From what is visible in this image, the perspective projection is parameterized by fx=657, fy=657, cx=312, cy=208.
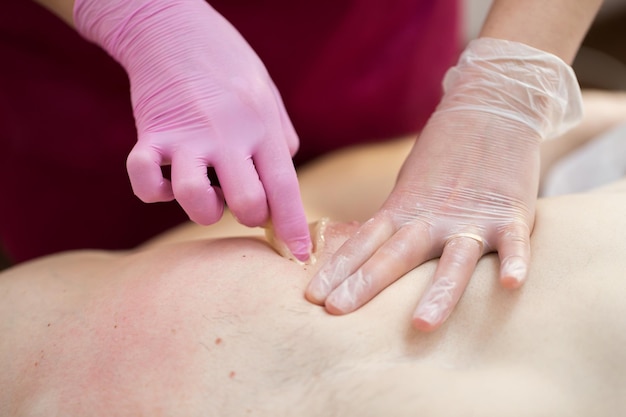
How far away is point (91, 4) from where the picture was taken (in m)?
1.08

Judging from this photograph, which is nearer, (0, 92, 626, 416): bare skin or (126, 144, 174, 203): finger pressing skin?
(0, 92, 626, 416): bare skin

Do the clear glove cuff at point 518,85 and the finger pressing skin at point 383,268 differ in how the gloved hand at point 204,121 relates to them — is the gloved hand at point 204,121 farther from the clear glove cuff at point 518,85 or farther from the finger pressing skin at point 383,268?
the clear glove cuff at point 518,85

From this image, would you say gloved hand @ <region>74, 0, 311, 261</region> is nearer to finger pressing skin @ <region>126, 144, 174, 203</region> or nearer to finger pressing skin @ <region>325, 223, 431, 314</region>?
finger pressing skin @ <region>126, 144, 174, 203</region>

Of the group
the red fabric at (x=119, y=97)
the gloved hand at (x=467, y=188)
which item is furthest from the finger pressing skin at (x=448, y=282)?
the red fabric at (x=119, y=97)

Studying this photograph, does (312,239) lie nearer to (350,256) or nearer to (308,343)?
(350,256)

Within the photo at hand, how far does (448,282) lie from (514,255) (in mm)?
104

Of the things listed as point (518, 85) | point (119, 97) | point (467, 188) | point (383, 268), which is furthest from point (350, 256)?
point (119, 97)

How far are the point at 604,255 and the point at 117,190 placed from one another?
3.58 feet

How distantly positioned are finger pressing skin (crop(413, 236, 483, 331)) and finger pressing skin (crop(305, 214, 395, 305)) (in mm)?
98

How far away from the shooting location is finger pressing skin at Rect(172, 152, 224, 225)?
0.93 meters

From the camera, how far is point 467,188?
3.34 feet

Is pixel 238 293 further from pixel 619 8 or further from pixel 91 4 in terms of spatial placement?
pixel 619 8

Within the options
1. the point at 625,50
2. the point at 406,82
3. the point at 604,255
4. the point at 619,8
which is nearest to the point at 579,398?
the point at 604,255

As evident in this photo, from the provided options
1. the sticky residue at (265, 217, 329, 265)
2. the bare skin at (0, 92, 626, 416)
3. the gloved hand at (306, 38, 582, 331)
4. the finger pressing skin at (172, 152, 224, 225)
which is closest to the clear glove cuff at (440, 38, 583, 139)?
the gloved hand at (306, 38, 582, 331)
